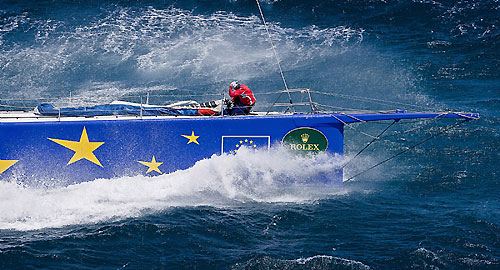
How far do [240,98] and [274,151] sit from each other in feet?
4.33

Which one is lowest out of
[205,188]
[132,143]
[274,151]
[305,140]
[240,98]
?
[205,188]

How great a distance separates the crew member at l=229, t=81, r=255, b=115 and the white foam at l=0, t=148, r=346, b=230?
0.91 m

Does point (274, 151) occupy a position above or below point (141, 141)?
below

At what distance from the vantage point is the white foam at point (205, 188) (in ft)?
32.5

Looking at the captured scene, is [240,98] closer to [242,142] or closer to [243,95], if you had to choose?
[243,95]

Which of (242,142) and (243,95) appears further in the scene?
(243,95)

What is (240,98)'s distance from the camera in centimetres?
1089

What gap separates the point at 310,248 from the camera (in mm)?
7965

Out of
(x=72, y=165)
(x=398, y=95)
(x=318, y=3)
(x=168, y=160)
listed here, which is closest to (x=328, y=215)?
(x=168, y=160)

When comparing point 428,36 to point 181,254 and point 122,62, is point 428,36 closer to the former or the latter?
point 122,62

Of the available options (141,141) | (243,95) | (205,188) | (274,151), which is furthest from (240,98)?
(141,141)

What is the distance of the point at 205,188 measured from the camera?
1050 centimetres

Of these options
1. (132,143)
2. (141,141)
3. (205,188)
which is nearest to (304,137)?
(205,188)

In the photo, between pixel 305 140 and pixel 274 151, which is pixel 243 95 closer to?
pixel 274 151
